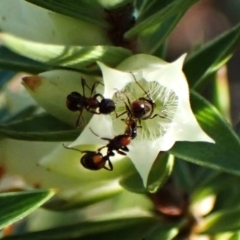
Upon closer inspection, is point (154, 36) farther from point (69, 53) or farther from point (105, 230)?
point (105, 230)

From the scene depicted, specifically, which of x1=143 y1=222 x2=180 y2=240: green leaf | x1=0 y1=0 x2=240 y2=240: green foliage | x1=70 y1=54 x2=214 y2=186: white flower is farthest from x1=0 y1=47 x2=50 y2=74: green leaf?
x1=143 y1=222 x2=180 y2=240: green leaf

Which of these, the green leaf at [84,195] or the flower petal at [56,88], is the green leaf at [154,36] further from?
the green leaf at [84,195]

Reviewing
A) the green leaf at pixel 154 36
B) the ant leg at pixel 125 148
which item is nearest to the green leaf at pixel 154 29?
the green leaf at pixel 154 36

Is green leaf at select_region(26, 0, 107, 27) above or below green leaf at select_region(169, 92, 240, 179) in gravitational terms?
above

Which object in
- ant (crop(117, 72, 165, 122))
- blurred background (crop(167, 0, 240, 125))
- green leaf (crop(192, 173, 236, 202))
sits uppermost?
blurred background (crop(167, 0, 240, 125))

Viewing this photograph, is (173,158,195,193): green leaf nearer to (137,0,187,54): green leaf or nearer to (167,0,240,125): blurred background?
(137,0,187,54): green leaf
